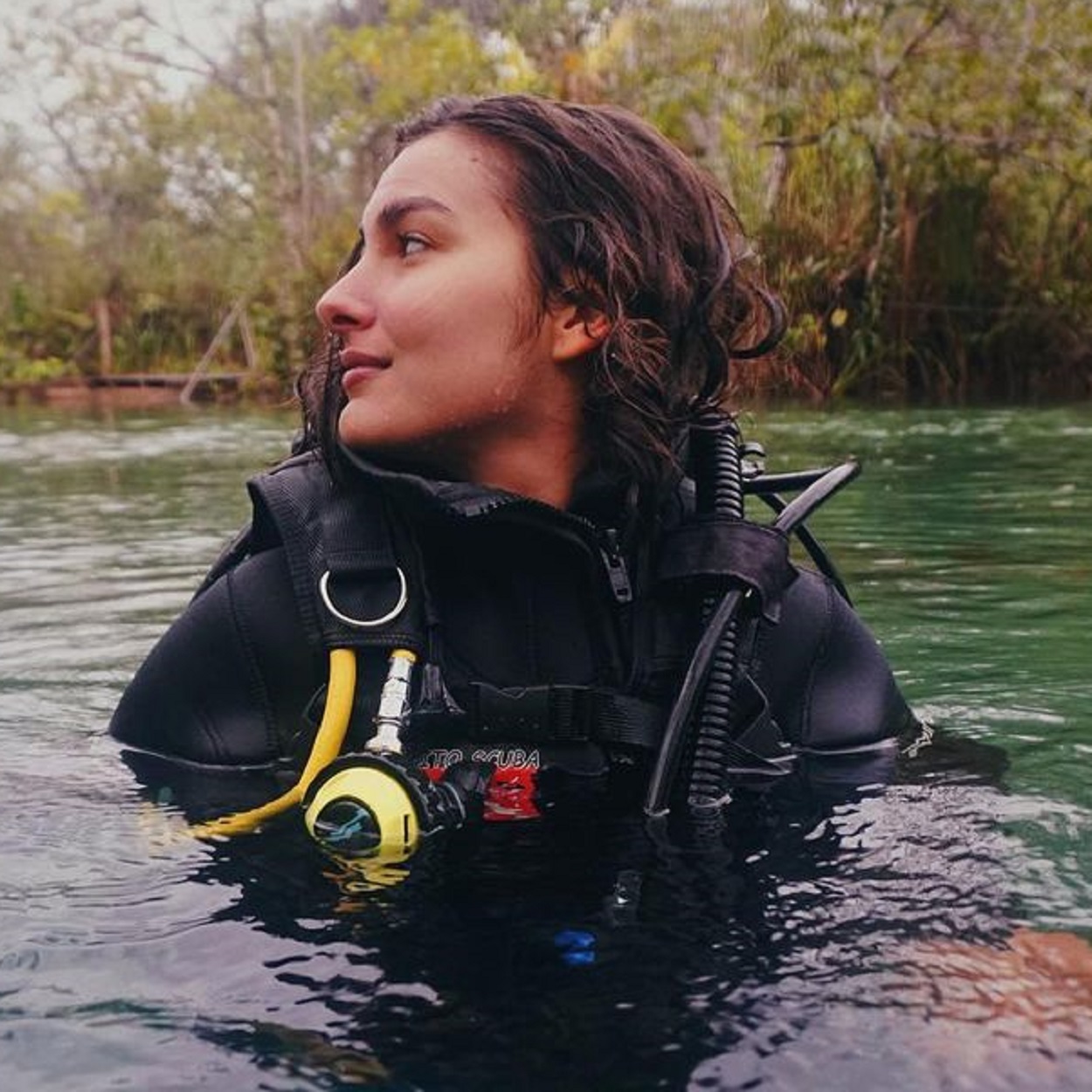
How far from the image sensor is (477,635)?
218 centimetres

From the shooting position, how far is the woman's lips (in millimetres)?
2156

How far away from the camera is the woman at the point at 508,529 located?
6.85 feet

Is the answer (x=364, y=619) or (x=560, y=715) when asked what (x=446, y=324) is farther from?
(x=560, y=715)

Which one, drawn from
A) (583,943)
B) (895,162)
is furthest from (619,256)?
(895,162)

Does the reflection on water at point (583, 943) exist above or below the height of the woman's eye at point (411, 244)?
below

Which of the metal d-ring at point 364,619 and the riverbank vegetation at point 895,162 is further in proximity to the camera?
the riverbank vegetation at point 895,162

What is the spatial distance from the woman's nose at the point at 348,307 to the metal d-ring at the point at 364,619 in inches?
15.2

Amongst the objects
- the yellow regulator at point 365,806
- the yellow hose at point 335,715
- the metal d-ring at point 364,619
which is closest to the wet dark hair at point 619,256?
the metal d-ring at point 364,619

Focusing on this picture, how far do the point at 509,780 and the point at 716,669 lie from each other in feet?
1.11

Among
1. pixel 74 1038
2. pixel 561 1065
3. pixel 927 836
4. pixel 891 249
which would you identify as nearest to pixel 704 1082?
pixel 561 1065

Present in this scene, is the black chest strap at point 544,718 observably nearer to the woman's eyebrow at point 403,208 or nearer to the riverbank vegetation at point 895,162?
the woman's eyebrow at point 403,208

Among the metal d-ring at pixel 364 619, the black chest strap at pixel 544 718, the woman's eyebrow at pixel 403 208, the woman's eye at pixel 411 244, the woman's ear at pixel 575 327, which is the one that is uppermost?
the woman's eyebrow at pixel 403 208

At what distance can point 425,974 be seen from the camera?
65.8 inches

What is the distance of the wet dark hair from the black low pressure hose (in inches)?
2.5
